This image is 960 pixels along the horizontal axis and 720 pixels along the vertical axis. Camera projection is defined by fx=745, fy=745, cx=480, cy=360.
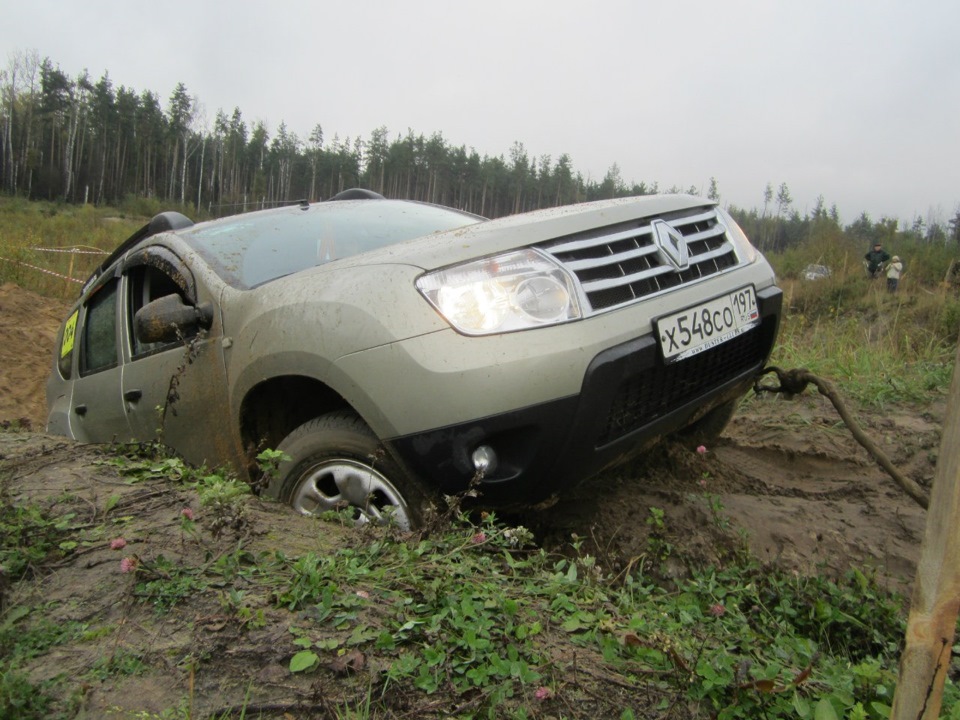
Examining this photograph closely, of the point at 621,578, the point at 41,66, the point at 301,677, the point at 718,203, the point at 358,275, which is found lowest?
the point at 621,578

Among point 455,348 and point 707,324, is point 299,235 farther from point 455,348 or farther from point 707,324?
point 707,324

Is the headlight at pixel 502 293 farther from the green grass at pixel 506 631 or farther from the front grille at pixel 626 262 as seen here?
the green grass at pixel 506 631

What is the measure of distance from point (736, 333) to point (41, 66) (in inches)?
2696

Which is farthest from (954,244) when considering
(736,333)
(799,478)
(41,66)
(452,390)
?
(41,66)

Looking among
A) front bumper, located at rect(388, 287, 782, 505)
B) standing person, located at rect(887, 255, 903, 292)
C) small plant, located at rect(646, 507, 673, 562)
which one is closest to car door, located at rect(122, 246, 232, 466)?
front bumper, located at rect(388, 287, 782, 505)

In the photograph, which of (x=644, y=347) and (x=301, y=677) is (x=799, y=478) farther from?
(x=301, y=677)

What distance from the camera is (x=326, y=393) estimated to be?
102 inches

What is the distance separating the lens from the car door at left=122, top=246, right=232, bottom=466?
9.17 ft

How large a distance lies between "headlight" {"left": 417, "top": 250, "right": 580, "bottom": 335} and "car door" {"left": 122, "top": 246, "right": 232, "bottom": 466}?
1.01 m

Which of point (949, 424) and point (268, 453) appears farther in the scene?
point (268, 453)

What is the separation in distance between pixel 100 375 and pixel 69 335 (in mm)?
855

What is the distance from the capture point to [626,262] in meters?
2.43

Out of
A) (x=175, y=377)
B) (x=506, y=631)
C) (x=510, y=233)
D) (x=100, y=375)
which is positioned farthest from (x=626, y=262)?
(x=100, y=375)

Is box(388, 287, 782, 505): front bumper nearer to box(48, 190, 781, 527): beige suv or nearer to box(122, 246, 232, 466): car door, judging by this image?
box(48, 190, 781, 527): beige suv
